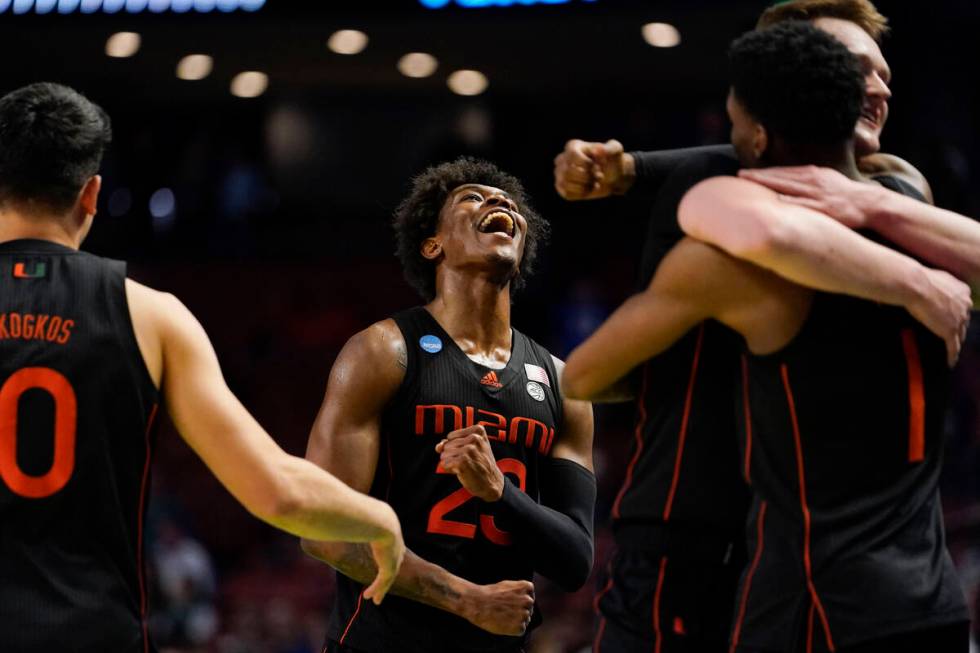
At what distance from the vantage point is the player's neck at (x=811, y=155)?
3389mm

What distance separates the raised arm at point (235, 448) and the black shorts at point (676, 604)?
0.65m

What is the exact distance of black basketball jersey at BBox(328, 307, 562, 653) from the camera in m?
4.50

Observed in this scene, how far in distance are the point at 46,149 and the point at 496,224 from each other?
1.96 meters

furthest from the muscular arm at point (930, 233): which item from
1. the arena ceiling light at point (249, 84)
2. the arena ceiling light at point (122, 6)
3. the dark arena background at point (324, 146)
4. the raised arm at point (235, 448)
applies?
the arena ceiling light at point (249, 84)

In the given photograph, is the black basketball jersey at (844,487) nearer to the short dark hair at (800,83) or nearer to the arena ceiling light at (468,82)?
the short dark hair at (800,83)

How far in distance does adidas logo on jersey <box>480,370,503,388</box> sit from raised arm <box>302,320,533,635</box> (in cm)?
30

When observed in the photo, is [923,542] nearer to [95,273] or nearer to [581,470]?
[581,470]

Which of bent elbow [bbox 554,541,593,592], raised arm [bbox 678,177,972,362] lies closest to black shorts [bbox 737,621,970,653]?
raised arm [bbox 678,177,972,362]

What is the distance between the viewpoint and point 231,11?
13.3 meters

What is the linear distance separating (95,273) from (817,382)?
72.5 inches

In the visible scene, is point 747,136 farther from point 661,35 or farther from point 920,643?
point 661,35

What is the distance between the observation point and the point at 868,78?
3934 mm

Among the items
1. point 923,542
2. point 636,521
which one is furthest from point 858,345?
point 636,521

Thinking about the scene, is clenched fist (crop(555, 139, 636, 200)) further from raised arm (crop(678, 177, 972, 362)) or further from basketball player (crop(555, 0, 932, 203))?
raised arm (crop(678, 177, 972, 362))
